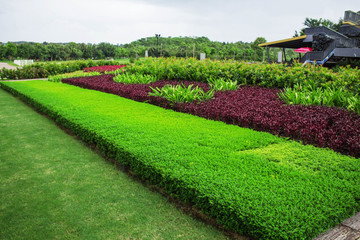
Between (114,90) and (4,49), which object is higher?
(4,49)

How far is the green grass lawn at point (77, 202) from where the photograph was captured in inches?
97.1

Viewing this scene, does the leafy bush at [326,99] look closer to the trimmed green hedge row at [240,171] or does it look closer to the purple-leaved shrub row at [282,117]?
the purple-leaved shrub row at [282,117]

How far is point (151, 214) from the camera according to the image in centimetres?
271

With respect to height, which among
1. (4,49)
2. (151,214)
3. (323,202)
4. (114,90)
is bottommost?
(151,214)

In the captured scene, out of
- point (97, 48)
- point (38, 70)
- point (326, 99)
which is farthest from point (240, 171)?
point (97, 48)

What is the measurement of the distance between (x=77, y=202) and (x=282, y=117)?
3.15 meters

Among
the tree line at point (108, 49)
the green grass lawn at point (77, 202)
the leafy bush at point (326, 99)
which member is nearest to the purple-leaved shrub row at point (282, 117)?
the leafy bush at point (326, 99)

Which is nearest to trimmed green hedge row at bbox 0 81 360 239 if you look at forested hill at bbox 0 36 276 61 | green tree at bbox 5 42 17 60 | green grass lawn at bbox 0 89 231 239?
green grass lawn at bbox 0 89 231 239

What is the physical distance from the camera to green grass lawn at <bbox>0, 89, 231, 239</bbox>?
8.09 ft

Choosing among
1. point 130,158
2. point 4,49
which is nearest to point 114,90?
point 130,158

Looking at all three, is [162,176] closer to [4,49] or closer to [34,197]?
[34,197]

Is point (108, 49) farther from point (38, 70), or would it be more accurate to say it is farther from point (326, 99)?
point (326, 99)

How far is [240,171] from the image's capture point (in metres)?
2.86

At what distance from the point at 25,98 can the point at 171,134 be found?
6742mm
